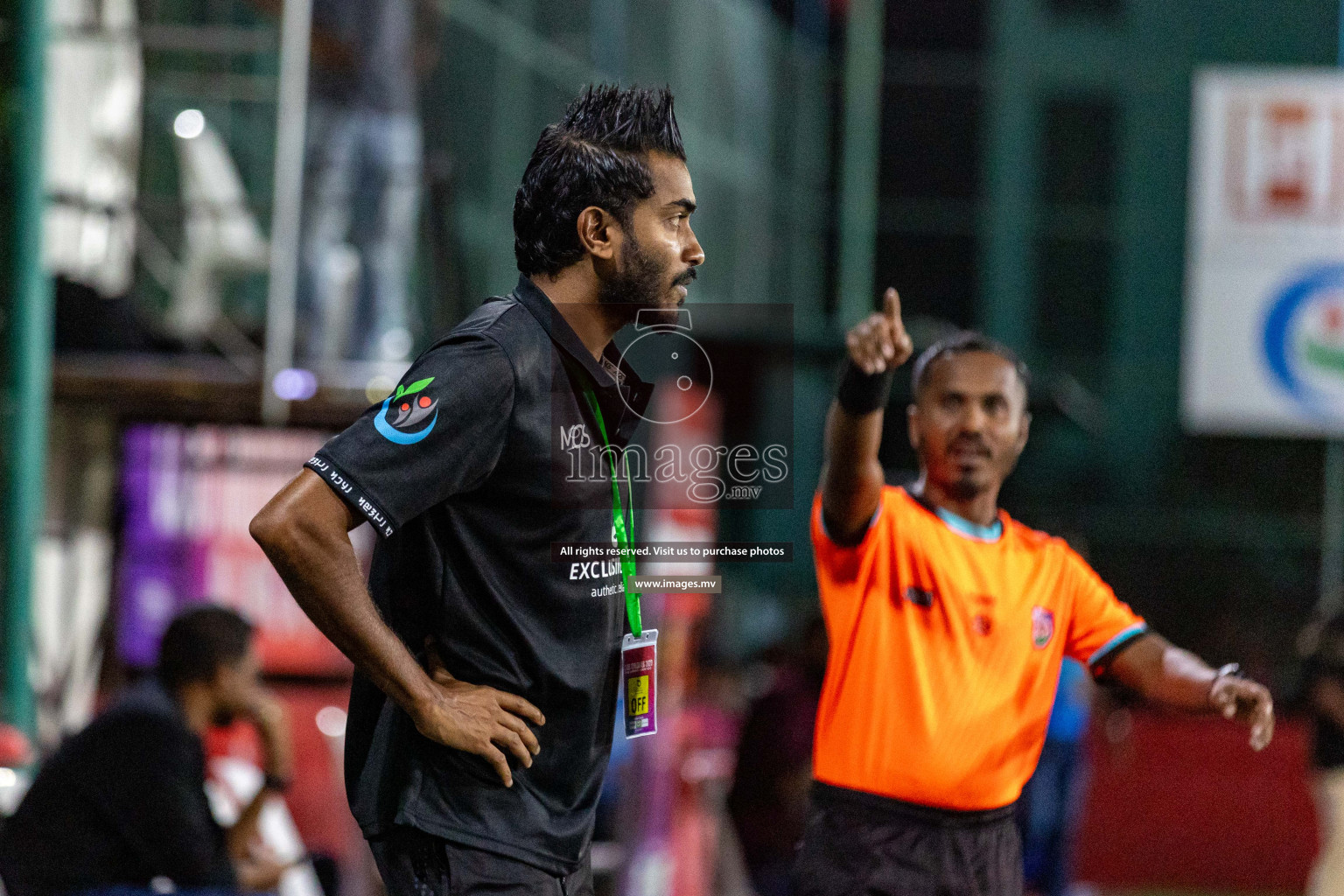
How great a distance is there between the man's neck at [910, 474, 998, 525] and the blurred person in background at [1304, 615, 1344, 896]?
3.15 m

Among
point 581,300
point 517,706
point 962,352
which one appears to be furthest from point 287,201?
point 517,706

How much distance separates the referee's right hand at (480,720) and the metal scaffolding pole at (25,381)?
496cm

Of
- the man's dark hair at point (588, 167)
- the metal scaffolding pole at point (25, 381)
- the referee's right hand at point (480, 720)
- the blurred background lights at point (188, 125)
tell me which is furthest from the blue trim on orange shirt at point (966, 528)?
the blurred background lights at point (188, 125)

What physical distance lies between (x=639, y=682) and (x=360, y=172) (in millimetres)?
5570

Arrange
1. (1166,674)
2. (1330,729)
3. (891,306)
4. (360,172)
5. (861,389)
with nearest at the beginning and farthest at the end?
1. (891,306)
2. (861,389)
3. (1166,674)
4. (1330,729)
5. (360,172)

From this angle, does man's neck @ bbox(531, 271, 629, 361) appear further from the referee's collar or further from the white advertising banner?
the white advertising banner

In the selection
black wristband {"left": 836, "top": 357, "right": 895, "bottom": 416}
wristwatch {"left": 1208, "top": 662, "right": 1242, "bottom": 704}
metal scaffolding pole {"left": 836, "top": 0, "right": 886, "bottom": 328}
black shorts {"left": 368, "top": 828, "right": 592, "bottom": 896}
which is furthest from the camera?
metal scaffolding pole {"left": 836, "top": 0, "right": 886, "bottom": 328}

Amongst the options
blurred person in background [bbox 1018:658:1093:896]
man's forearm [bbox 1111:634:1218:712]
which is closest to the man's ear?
man's forearm [bbox 1111:634:1218:712]

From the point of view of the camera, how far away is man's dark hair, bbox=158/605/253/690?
4609mm

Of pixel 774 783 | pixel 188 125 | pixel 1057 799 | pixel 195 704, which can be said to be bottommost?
pixel 1057 799

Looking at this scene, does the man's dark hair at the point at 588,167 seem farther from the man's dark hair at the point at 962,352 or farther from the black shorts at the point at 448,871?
the man's dark hair at the point at 962,352

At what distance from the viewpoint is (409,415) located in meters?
2.22

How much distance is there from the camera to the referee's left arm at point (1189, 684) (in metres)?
3.10

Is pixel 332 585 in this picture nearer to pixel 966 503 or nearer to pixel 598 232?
pixel 598 232
